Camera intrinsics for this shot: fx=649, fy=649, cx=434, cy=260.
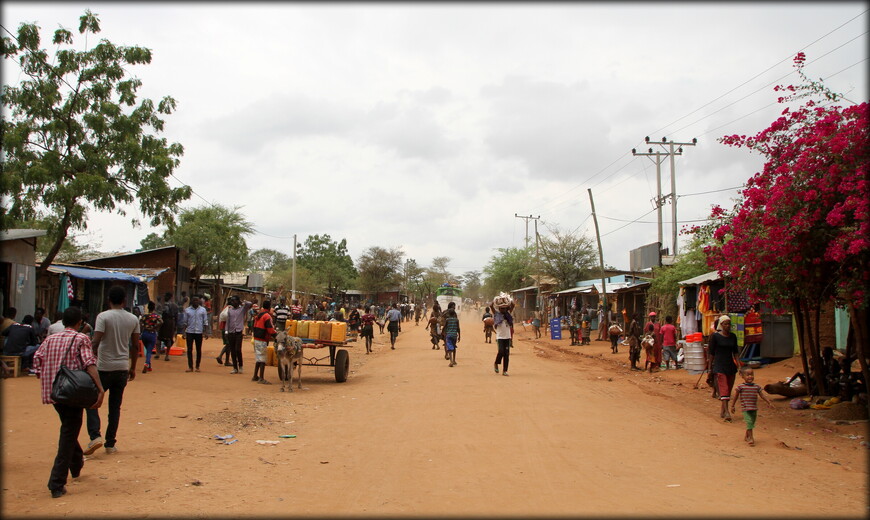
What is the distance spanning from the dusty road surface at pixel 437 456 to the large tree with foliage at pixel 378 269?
204 feet

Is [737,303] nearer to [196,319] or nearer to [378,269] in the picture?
[196,319]

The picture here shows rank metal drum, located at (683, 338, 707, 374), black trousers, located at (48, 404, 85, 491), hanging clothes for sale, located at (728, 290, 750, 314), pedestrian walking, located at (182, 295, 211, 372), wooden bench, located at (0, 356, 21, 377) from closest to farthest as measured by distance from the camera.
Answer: black trousers, located at (48, 404, 85, 491) → wooden bench, located at (0, 356, 21, 377) → pedestrian walking, located at (182, 295, 211, 372) → metal drum, located at (683, 338, 707, 374) → hanging clothes for sale, located at (728, 290, 750, 314)

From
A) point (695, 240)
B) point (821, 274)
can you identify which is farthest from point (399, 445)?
point (695, 240)

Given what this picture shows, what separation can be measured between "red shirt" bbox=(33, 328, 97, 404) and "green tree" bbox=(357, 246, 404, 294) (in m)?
70.3

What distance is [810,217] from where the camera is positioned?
32.6 feet

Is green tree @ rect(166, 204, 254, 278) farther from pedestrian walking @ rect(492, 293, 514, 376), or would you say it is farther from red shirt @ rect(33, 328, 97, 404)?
red shirt @ rect(33, 328, 97, 404)

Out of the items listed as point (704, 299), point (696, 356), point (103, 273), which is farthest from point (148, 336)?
point (704, 299)

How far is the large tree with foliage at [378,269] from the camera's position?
76750 millimetres

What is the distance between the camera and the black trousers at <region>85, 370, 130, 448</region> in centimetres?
721

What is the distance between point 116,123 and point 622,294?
86.7ft

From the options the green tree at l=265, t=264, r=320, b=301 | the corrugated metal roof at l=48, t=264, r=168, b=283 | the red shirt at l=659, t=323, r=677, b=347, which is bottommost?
the red shirt at l=659, t=323, r=677, b=347

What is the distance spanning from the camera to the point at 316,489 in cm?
640

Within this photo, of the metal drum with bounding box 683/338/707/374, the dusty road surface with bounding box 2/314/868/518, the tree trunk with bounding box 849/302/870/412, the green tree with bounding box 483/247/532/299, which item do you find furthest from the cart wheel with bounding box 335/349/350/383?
the green tree with bounding box 483/247/532/299

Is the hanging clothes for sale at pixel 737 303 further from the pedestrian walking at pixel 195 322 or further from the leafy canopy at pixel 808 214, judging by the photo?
the pedestrian walking at pixel 195 322
